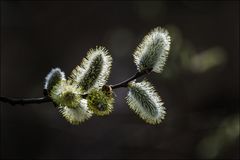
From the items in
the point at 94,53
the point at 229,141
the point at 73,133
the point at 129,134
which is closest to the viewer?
the point at 94,53

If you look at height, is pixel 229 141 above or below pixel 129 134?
below

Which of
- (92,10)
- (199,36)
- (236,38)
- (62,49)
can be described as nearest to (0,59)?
(62,49)

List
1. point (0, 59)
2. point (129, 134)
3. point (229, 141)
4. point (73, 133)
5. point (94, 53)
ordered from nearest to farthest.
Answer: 1. point (94, 53)
2. point (229, 141)
3. point (129, 134)
4. point (73, 133)
5. point (0, 59)

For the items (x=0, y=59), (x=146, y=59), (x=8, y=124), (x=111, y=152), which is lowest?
(x=146, y=59)

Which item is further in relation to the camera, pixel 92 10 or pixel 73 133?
pixel 92 10

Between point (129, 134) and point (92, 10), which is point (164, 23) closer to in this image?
point (92, 10)

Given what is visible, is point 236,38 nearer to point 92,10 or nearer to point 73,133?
point 92,10
